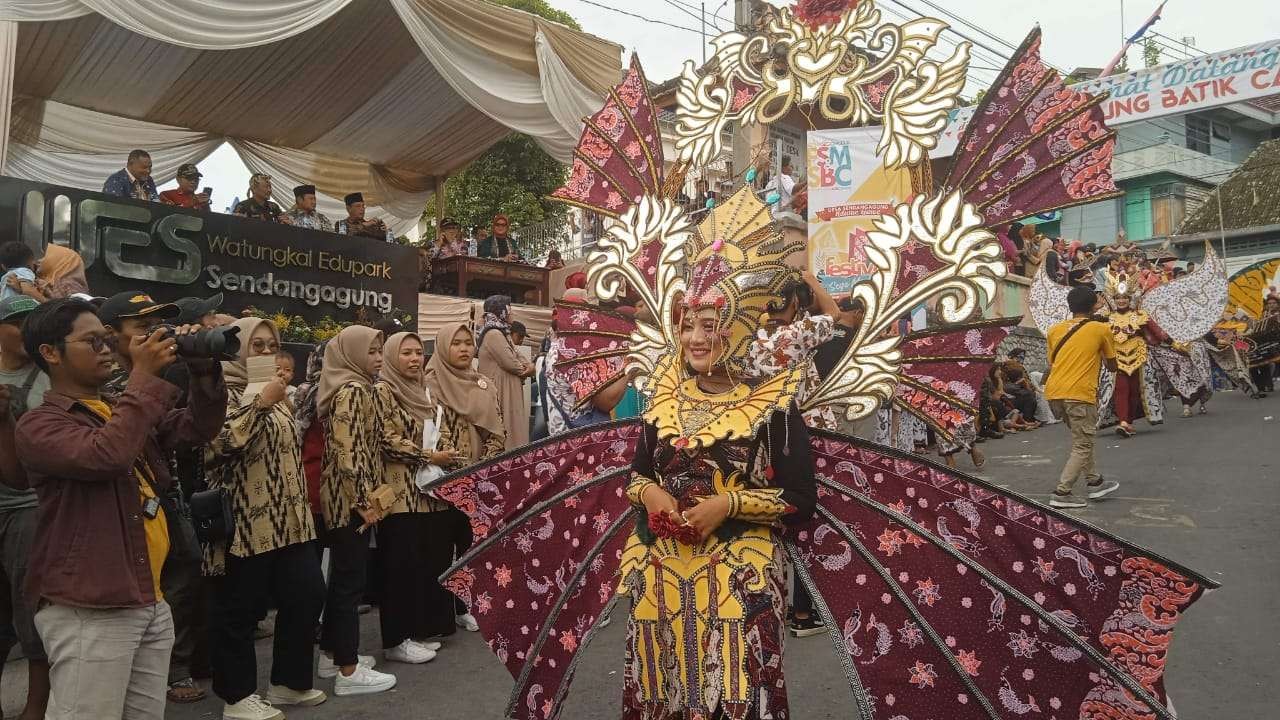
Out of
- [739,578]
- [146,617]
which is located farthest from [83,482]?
[739,578]

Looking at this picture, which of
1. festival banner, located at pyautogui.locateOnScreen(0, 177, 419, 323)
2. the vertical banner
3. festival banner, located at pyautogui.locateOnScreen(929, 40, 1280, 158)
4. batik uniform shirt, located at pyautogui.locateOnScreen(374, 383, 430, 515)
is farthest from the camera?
festival banner, located at pyautogui.locateOnScreen(929, 40, 1280, 158)

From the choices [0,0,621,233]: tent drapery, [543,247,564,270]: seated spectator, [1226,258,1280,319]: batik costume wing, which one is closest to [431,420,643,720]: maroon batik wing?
[0,0,621,233]: tent drapery

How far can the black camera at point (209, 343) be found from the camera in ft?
9.46

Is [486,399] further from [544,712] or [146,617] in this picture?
[146,617]

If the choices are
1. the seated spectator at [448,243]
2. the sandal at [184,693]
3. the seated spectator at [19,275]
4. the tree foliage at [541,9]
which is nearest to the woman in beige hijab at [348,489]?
the sandal at [184,693]

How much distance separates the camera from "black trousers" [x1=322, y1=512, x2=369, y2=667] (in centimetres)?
431

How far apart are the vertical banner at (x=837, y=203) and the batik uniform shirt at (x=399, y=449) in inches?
175

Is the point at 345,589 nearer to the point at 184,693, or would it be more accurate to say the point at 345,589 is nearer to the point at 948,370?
the point at 184,693

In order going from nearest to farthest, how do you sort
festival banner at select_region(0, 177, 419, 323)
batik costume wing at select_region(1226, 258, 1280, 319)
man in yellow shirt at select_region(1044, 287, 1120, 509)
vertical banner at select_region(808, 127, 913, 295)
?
festival banner at select_region(0, 177, 419, 323)
man in yellow shirt at select_region(1044, 287, 1120, 509)
vertical banner at select_region(808, 127, 913, 295)
batik costume wing at select_region(1226, 258, 1280, 319)

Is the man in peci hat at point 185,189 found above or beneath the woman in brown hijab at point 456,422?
above

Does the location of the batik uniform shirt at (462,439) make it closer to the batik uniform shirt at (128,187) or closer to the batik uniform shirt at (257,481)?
the batik uniform shirt at (257,481)

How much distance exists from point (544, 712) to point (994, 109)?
2665 mm

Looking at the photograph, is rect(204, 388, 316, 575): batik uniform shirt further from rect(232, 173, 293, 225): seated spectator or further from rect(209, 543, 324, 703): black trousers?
rect(232, 173, 293, 225): seated spectator

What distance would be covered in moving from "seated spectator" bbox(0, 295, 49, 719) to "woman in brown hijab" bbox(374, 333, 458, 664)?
156 cm
